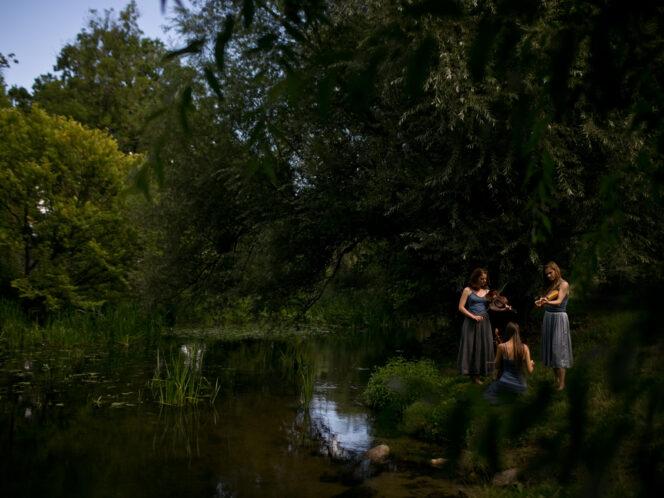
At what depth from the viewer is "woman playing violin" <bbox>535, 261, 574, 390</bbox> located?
7.27 meters

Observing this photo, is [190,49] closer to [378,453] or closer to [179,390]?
[378,453]

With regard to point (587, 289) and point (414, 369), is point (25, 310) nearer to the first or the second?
point (414, 369)

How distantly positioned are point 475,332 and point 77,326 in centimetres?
1126

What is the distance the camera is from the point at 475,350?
873 cm

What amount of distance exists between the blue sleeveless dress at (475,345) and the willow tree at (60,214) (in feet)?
37.3

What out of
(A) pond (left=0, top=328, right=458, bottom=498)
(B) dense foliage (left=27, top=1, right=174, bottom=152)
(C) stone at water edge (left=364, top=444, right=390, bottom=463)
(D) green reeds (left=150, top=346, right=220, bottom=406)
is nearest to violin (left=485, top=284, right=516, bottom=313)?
(A) pond (left=0, top=328, right=458, bottom=498)

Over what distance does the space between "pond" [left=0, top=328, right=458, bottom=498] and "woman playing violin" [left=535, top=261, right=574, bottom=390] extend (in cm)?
200

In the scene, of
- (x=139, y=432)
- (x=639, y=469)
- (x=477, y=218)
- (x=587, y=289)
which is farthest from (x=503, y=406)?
(x=477, y=218)

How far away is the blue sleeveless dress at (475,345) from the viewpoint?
861cm

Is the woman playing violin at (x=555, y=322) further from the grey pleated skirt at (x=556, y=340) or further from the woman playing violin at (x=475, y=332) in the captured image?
the woman playing violin at (x=475, y=332)

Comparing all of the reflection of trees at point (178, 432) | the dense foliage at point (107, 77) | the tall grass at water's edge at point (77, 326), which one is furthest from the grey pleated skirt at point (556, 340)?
the dense foliage at point (107, 77)

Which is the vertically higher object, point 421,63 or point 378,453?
point 421,63

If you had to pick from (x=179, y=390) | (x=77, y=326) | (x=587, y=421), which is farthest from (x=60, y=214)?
(x=587, y=421)

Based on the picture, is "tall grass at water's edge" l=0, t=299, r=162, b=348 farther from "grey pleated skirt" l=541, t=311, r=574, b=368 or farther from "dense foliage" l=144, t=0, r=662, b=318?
"grey pleated skirt" l=541, t=311, r=574, b=368
